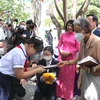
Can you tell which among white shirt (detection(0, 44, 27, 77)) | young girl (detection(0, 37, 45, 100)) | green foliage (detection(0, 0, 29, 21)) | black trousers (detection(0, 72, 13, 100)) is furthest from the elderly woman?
green foliage (detection(0, 0, 29, 21))

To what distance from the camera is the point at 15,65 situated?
2744mm

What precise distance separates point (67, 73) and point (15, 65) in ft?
5.99

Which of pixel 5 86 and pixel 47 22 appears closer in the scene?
pixel 5 86

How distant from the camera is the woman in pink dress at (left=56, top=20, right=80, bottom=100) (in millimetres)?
4411

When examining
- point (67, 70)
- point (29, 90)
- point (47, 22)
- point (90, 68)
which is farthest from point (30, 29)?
point (47, 22)

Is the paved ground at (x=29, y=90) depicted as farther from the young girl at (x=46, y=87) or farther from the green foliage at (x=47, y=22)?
the green foliage at (x=47, y=22)

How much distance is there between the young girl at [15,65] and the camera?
2.76 m

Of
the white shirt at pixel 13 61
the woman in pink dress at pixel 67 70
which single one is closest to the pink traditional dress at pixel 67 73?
the woman in pink dress at pixel 67 70

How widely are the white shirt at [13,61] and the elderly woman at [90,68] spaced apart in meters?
0.70

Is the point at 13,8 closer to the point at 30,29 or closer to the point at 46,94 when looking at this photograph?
the point at 30,29

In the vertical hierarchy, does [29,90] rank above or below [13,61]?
below

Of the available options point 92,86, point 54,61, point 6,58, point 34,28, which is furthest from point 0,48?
point 34,28

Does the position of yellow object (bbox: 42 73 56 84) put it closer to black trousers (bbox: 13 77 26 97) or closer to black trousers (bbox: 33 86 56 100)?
black trousers (bbox: 33 86 56 100)

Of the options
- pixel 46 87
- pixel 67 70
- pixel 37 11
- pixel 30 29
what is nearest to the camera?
pixel 46 87
